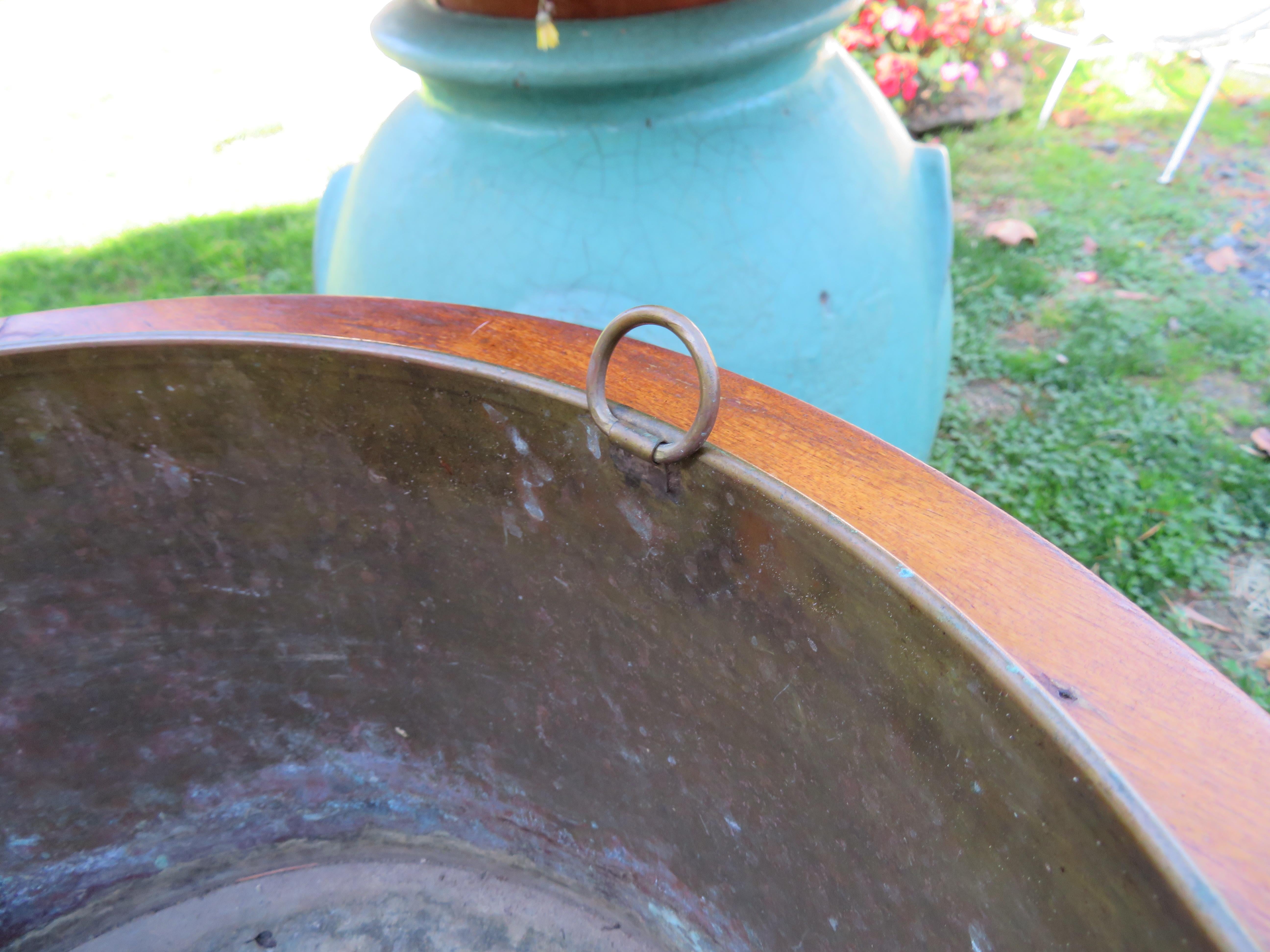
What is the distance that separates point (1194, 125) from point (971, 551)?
9.99 ft

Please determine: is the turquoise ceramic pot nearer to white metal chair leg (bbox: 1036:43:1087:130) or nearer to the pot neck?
the pot neck

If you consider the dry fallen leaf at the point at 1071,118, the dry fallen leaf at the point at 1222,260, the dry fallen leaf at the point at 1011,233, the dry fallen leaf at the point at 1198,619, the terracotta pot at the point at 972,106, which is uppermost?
the terracotta pot at the point at 972,106

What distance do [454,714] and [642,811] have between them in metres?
0.28

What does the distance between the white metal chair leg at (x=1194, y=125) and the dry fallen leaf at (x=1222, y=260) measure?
0.43 metres

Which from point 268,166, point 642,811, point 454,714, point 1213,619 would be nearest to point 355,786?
point 454,714

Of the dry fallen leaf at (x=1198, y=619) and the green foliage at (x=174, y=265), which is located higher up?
the green foliage at (x=174, y=265)

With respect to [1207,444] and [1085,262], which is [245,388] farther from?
[1085,262]

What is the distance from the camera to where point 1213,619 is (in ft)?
5.29

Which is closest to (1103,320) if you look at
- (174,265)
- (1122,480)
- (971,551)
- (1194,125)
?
(1122,480)

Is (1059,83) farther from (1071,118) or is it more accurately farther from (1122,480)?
(1122,480)

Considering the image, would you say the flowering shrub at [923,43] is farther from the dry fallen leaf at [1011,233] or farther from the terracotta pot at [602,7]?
the terracotta pot at [602,7]

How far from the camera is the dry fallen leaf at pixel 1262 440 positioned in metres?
1.92

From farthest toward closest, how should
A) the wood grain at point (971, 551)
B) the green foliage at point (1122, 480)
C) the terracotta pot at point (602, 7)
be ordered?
the green foliage at point (1122, 480) < the terracotta pot at point (602, 7) < the wood grain at point (971, 551)

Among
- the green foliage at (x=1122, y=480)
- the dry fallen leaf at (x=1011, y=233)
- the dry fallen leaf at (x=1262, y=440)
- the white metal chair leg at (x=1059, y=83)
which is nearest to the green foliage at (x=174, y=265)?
the green foliage at (x=1122, y=480)
